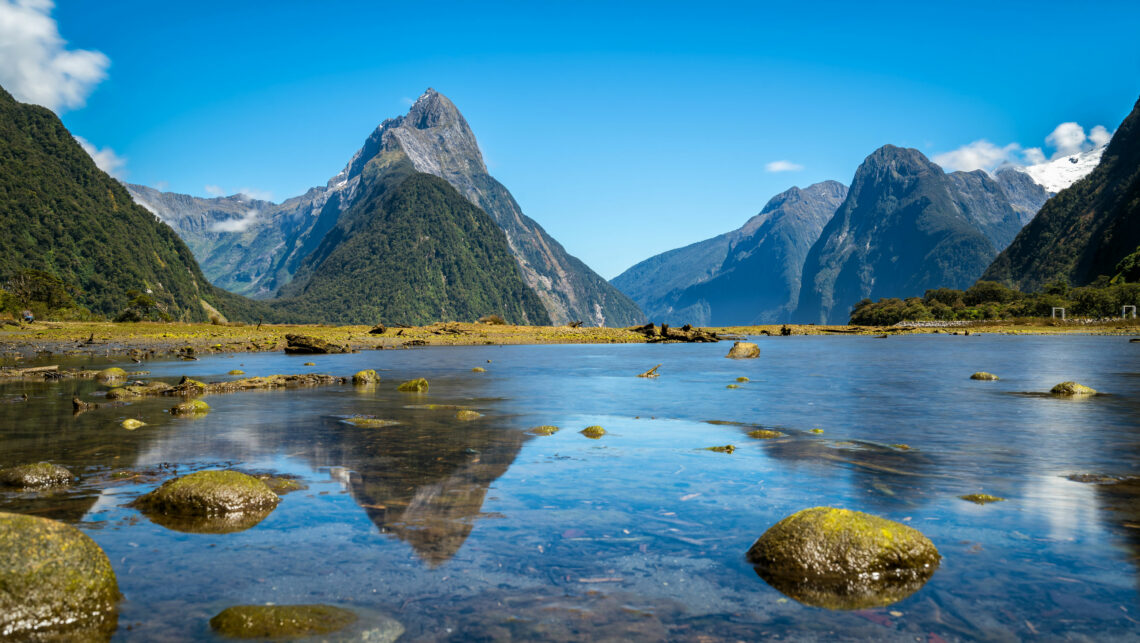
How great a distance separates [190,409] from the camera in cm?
2505

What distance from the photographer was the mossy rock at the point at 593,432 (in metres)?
21.2

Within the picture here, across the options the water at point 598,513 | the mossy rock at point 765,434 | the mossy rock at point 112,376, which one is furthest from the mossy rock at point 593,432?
the mossy rock at point 112,376

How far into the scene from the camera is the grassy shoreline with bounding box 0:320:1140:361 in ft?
224

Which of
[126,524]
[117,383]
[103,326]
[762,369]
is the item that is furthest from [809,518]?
[103,326]

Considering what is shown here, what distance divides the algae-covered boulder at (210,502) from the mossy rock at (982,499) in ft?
43.2

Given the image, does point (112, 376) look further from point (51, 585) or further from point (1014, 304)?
point (1014, 304)

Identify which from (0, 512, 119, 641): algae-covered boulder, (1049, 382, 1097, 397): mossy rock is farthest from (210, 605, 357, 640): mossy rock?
(1049, 382, 1097, 397): mossy rock

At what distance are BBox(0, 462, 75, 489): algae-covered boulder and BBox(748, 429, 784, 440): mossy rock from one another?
17.6 m

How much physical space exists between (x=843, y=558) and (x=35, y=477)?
1504 cm

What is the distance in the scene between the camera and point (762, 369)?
2077 inches

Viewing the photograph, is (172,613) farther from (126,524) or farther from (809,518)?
(809,518)

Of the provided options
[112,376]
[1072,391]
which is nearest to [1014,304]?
[1072,391]

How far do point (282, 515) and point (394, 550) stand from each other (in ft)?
10.3

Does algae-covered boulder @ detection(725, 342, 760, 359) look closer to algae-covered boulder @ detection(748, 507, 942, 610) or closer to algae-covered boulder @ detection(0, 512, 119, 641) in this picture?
algae-covered boulder @ detection(748, 507, 942, 610)
